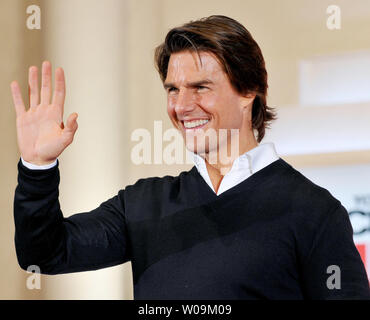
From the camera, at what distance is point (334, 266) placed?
97cm

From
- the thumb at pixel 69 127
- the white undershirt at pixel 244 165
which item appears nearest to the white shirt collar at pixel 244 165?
the white undershirt at pixel 244 165

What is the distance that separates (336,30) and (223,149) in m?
0.69

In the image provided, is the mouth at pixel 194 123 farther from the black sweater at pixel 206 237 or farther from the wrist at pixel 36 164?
the wrist at pixel 36 164

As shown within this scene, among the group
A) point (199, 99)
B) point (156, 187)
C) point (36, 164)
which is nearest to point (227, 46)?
point (199, 99)

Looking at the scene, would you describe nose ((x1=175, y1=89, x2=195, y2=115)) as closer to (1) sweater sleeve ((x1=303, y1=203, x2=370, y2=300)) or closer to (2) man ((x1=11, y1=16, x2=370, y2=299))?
(2) man ((x1=11, y1=16, x2=370, y2=299))

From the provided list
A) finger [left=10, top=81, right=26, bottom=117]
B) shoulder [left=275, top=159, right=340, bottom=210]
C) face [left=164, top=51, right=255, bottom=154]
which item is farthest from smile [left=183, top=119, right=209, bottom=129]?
finger [left=10, top=81, right=26, bottom=117]

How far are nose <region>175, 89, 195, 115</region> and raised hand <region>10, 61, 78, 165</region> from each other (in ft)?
0.65

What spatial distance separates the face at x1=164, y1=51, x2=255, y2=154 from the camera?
110 centimetres

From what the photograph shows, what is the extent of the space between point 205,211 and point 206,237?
49mm

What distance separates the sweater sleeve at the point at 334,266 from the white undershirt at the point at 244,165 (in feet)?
0.49

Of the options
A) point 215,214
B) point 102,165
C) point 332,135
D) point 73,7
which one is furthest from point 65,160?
point 215,214

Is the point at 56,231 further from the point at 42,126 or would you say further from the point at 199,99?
the point at 199,99

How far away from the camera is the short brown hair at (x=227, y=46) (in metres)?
1.12
